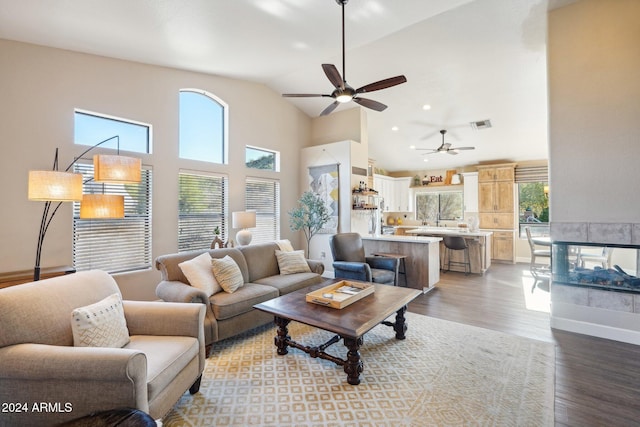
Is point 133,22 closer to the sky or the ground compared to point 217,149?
closer to the sky

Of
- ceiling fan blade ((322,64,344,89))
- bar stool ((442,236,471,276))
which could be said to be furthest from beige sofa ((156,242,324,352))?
bar stool ((442,236,471,276))

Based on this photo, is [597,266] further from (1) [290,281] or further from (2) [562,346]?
(1) [290,281]

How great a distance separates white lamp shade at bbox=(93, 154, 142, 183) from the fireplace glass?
4956mm

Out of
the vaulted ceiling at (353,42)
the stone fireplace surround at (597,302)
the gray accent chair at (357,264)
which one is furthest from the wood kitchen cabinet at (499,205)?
the gray accent chair at (357,264)

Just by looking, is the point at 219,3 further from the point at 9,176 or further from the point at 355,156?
the point at 355,156

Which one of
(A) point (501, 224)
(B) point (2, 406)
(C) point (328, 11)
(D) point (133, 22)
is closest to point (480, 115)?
(A) point (501, 224)

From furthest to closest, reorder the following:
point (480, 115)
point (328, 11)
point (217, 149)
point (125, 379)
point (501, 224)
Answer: point (501, 224) < point (480, 115) < point (217, 149) < point (328, 11) < point (125, 379)

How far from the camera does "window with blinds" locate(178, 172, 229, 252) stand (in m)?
4.61

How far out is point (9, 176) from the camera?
10.1 ft

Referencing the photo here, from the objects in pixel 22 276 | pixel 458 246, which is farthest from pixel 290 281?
pixel 458 246

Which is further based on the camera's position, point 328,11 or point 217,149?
point 217,149

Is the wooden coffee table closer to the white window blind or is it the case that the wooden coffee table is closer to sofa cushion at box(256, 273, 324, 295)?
sofa cushion at box(256, 273, 324, 295)

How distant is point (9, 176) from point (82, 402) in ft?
10.1

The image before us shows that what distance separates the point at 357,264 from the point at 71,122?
13.3 ft
